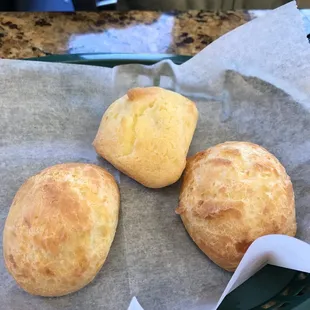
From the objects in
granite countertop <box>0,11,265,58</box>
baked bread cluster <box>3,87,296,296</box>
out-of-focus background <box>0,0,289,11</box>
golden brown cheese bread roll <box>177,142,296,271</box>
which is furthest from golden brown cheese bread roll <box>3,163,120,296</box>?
out-of-focus background <box>0,0,289,11</box>

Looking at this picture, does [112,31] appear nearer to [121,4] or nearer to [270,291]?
[121,4]

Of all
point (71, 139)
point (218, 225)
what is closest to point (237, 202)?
point (218, 225)

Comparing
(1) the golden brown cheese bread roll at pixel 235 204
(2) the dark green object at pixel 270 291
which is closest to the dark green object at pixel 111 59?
(1) the golden brown cheese bread roll at pixel 235 204

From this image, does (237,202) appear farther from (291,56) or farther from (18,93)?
(18,93)

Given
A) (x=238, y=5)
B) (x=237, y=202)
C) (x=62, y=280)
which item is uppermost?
(x=238, y=5)

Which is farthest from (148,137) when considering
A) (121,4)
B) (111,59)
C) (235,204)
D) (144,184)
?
(121,4)

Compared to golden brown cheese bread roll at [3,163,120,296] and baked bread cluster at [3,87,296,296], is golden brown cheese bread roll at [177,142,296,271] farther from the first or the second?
golden brown cheese bread roll at [3,163,120,296]

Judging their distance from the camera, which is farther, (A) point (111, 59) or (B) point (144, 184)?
(A) point (111, 59)
